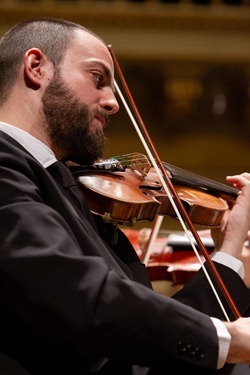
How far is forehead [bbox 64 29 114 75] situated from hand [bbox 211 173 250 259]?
1.16 ft

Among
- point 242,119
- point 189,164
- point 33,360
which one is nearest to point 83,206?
point 33,360

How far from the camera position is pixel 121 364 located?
0.96 m

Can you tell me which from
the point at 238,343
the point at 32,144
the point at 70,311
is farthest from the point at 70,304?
the point at 32,144

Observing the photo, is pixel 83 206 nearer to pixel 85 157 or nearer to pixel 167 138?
pixel 85 157

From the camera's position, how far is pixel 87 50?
1236 millimetres

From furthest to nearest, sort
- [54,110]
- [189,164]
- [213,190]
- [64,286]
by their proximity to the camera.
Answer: [189,164] → [213,190] → [54,110] → [64,286]

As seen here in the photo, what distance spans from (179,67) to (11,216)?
13.0ft

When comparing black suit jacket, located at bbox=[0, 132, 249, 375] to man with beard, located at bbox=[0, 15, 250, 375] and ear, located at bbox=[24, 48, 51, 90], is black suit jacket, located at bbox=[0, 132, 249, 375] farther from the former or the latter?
ear, located at bbox=[24, 48, 51, 90]

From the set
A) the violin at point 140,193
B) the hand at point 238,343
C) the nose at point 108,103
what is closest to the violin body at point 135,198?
the violin at point 140,193

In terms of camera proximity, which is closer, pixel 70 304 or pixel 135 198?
pixel 70 304

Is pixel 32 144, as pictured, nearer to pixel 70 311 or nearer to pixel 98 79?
pixel 98 79

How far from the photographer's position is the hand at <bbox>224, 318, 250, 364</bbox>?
92 cm

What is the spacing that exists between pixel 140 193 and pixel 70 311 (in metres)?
0.43

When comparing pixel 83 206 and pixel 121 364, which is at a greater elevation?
pixel 83 206
